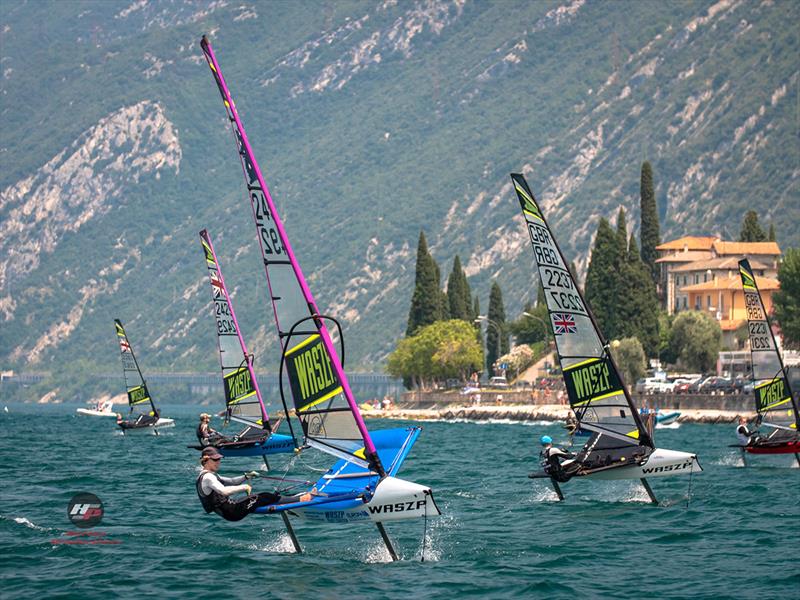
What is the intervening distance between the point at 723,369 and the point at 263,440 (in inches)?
3381

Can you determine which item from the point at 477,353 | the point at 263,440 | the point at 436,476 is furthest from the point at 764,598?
the point at 477,353

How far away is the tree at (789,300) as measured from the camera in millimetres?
114625

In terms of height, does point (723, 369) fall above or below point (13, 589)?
below

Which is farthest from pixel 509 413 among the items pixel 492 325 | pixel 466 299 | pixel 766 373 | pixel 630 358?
pixel 766 373

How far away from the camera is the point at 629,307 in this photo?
421ft

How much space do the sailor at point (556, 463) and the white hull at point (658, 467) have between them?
1.85 ft

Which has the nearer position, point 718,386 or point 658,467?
point 658,467

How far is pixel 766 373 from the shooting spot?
177ft

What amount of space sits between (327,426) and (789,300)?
92.1 meters

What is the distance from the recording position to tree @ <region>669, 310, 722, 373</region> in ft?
434

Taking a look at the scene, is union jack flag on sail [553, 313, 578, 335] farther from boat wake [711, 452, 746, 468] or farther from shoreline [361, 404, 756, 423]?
shoreline [361, 404, 756, 423]

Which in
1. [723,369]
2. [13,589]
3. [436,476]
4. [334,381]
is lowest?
[723,369]

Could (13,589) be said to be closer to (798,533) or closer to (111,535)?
(111,535)

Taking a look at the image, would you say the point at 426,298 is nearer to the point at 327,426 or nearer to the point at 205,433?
the point at 205,433
